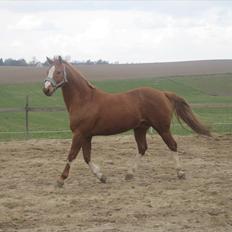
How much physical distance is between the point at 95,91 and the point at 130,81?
32.6 m

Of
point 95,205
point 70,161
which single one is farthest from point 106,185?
point 95,205

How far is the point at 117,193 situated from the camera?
7332 millimetres

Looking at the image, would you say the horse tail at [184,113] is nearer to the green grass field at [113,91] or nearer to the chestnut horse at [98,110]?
the chestnut horse at [98,110]

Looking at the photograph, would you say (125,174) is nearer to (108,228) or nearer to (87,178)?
(87,178)

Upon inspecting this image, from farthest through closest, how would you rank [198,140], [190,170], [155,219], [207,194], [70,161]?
1. [198,140]
2. [190,170]
3. [70,161]
4. [207,194]
5. [155,219]

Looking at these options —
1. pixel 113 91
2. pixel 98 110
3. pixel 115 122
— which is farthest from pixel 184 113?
pixel 113 91

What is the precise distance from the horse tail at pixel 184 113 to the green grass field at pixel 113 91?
5.87 metres

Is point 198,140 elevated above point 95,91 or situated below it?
below

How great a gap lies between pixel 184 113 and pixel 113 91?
88.0 feet

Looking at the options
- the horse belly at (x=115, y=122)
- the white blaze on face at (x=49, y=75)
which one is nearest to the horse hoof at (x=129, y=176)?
the horse belly at (x=115, y=122)

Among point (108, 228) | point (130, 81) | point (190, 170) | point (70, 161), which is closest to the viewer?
point (108, 228)

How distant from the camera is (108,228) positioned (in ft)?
18.1

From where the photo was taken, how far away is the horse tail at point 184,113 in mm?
8844

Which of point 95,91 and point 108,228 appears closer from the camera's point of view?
point 108,228
